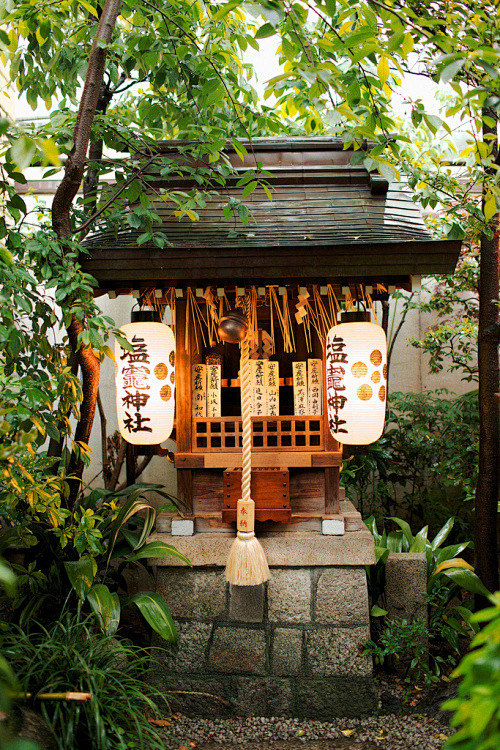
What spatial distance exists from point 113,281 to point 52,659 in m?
2.58

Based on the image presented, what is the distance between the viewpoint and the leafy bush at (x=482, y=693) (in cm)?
118

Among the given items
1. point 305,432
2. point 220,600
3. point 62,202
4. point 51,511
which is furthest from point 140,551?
point 62,202

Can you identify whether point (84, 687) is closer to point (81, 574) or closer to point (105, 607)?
point (105, 607)

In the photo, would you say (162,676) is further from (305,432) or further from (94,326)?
Result: (94,326)

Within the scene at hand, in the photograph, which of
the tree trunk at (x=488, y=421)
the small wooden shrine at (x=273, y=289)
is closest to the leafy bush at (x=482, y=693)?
the small wooden shrine at (x=273, y=289)

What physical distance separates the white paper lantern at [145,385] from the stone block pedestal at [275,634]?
1068 mm

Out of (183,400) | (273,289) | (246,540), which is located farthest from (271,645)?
(273,289)

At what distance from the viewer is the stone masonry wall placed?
385 cm

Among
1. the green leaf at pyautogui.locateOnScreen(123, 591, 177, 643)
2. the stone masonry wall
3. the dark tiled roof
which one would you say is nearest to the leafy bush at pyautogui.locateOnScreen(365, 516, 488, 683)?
the stone masonry wall

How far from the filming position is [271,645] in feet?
12.9

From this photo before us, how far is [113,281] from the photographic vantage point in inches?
157

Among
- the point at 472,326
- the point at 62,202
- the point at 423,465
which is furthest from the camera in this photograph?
the point at 423,465

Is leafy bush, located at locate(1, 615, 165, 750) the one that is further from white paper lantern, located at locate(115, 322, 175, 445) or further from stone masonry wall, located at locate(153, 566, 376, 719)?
white paper lantern, located at locate(115, 322, 175, 445)

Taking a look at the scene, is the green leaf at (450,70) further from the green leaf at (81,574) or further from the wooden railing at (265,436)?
the green leaf at (81,574)
